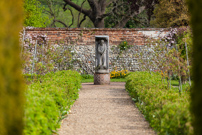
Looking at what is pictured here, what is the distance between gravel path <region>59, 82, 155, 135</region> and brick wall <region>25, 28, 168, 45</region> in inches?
340

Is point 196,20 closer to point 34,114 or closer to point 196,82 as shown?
point 196,82

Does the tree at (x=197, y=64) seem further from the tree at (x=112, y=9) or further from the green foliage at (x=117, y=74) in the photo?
the tree at (x=112, y=9)

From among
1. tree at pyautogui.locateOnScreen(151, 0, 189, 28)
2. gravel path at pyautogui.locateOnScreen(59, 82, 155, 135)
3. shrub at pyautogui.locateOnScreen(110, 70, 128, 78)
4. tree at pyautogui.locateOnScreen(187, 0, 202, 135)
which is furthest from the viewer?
tree at pyautogui.locateOnScreen(151, 0, 189, 28)

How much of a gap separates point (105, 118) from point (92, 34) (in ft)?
38.3

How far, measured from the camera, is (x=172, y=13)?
1961cm

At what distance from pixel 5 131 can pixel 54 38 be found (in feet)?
52.6

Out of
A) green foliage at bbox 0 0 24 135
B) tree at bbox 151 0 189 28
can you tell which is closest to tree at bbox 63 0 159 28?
tree at bbox 151 0 189 28

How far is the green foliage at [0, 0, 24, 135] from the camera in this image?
2227 mm

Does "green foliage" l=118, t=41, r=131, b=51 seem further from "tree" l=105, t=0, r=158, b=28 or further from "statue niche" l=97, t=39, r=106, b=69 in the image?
"tree" l=105, t=0, r=158, b=28

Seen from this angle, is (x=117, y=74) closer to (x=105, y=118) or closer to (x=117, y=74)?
(x=117, y=74)

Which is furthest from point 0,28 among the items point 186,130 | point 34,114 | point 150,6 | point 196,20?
point 150,6

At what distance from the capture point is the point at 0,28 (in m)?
2.22

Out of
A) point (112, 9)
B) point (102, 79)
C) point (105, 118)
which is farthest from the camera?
point (112, 9)

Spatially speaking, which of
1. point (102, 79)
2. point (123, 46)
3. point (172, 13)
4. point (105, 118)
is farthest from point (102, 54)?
point (172, 13)
